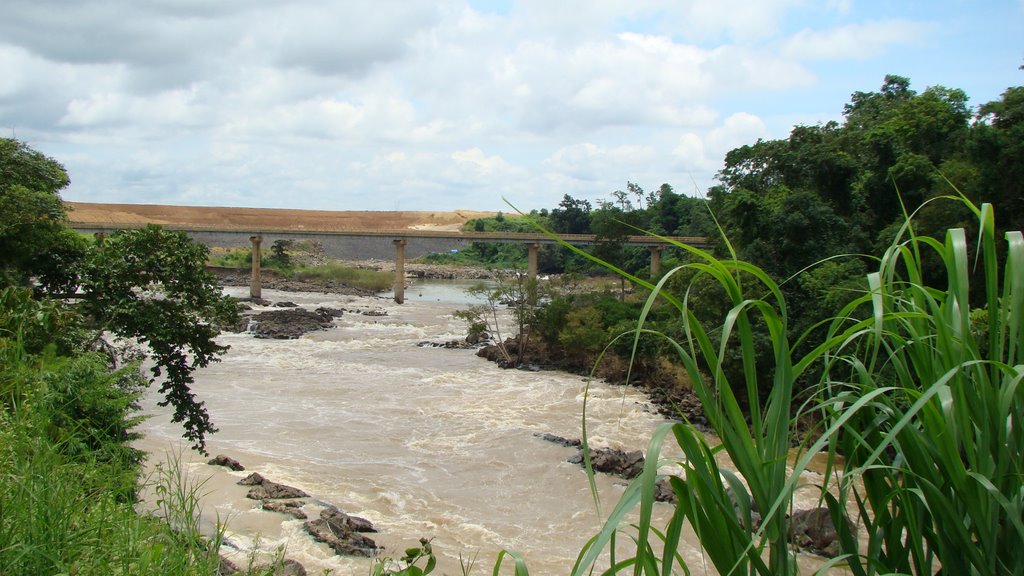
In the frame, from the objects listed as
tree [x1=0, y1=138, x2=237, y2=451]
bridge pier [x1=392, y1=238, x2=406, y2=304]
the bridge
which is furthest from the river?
the bridge

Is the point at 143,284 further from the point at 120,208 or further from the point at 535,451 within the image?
the point at 120,208

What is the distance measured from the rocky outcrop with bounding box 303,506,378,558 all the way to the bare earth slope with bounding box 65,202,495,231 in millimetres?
53287

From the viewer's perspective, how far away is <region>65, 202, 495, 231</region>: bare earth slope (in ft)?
231

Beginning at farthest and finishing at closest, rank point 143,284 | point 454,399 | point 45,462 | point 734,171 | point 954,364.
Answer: point 734,171 → point 454,399 → point 143,284 → point 45,462 → point 954,364

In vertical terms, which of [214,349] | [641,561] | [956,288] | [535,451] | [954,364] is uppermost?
[956,288]

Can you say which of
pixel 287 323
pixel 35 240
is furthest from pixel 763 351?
pixel 287 323

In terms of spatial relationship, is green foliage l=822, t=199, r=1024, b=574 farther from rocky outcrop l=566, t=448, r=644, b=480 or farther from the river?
rocky outcrop l=566, t=448, r=644, b=480

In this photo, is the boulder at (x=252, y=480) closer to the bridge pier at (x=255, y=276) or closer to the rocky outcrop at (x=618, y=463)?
the rocky outcrop at (x=618, y=463)

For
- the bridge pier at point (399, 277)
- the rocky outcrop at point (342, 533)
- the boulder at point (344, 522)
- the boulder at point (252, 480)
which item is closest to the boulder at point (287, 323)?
the bridge pier at point (399, 277)

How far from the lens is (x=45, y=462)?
9.81 feet

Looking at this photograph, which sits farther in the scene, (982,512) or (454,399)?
(454,399)

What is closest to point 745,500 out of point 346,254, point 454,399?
point 454,399

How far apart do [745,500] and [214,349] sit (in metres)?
9.48

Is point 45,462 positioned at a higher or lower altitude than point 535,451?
higher
